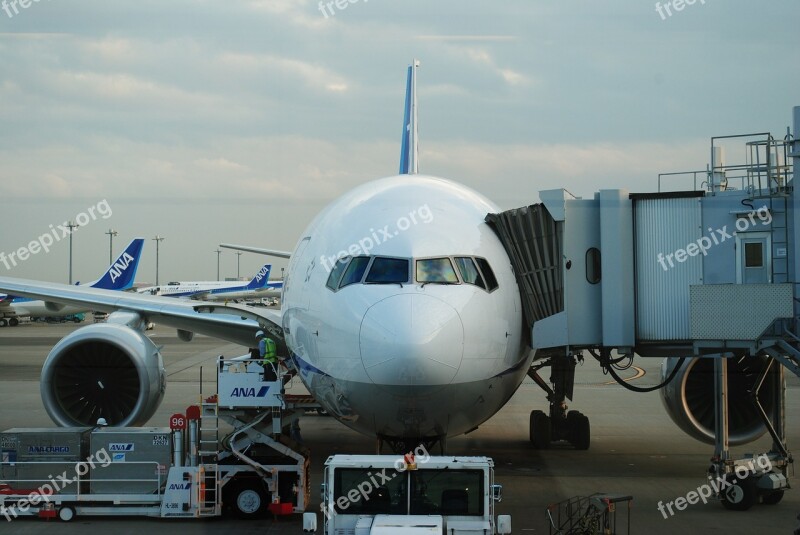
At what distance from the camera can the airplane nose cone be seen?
9727 mm

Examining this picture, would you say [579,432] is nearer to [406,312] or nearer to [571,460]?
[571,460]

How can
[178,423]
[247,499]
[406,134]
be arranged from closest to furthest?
[247,499] → [178,423] → [406,134]

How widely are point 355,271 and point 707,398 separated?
786 centimetres

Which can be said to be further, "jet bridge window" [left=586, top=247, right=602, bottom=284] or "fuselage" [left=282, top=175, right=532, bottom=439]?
"jet bridge window" [left=586, top=247, right=602, bottom=284]

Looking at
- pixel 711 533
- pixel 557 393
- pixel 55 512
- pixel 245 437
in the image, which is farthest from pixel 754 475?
pixel 55 512

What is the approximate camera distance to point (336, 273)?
11234 mm

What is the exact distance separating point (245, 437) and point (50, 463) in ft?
8.60

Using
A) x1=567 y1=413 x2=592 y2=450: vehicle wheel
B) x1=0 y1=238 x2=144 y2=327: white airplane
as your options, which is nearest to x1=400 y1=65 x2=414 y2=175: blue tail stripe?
x1=567 y1=413 x2=592 y2=450: vehicle wheel

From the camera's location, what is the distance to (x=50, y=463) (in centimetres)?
1318

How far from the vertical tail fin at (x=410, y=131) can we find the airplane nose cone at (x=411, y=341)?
8840mm

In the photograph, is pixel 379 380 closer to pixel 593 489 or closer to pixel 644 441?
pixel 593 489

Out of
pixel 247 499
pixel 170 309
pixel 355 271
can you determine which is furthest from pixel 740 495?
pixel 170 309

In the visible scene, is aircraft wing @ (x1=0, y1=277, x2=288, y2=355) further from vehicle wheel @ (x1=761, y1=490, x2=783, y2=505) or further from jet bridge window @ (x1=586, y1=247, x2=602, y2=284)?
vehicle wheel @ (x1=761, y1=490, x2=783, y2=505)

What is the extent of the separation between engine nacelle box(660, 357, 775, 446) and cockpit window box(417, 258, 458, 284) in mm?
6287
